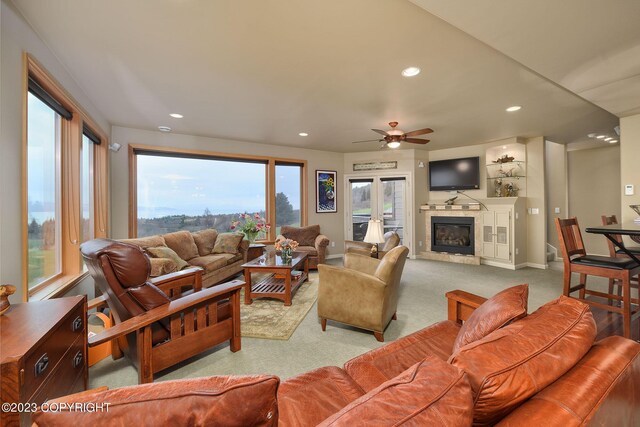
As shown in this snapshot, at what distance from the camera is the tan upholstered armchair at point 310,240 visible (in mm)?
5082

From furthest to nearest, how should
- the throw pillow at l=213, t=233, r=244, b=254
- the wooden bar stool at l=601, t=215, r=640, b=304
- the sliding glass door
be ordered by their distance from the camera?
the sliding glass door < the throw pillow at l=213, t=233, r=244, b=254 < the wooden bar stool at l=601, t=215, r=640, b=304

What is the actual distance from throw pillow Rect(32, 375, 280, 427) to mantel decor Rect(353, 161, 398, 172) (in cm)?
624

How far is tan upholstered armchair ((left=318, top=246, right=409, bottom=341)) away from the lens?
2402 mm

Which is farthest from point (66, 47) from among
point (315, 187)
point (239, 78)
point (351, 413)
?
point (315, 187)

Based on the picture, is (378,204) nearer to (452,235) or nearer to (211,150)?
(452,235)

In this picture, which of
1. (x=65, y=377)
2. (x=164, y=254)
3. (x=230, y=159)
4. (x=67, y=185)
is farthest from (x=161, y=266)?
(x=230, y=159)

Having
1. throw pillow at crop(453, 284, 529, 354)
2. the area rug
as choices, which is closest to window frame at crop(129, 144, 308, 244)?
the area rug

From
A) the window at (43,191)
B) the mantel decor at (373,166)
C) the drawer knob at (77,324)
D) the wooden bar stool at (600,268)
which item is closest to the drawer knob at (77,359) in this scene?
the drawer knob at (77,324)

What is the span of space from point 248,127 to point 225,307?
10.4 ft

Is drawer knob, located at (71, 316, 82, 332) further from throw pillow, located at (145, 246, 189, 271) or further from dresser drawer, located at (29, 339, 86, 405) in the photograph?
throw pillow, located at (145, 246, 189, 271)

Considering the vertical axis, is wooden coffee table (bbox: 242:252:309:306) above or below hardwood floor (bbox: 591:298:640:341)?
above

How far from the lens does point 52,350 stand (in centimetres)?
118

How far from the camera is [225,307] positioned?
2.30m

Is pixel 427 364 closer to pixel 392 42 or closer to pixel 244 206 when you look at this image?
pixel 392 42
